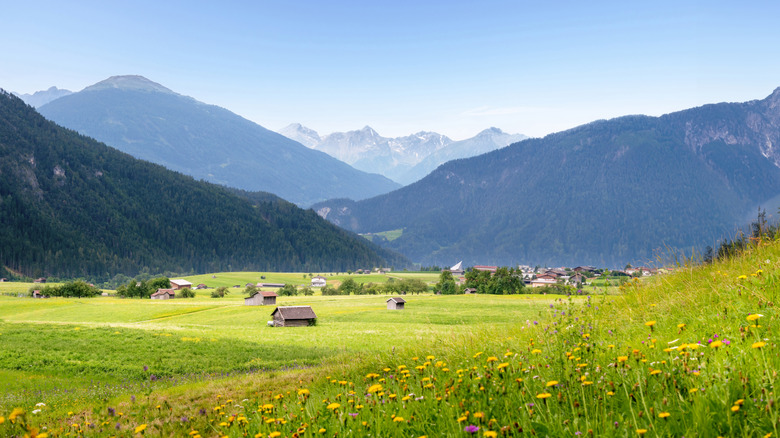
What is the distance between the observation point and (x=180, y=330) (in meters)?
46.1

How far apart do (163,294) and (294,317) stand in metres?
85.2

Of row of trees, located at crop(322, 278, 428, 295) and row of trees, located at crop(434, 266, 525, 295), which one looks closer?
row of trees, located at crop(434, 266, 525, 295)

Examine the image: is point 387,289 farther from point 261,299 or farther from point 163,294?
point 163,294

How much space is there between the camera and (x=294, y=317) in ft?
181

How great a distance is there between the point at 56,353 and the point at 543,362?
3291cm

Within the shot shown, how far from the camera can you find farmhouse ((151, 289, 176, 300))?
4904 inches

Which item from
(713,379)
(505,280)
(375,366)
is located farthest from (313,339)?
(505,280)

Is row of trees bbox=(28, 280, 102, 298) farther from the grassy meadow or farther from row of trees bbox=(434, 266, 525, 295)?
the grassy meadow

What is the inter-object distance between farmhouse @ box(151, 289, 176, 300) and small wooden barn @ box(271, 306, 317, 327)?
8104 centimetres

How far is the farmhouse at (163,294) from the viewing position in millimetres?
124562

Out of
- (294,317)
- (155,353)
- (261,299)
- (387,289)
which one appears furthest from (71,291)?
(155,353)

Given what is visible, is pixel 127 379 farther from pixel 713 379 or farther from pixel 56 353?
pixel 713 379

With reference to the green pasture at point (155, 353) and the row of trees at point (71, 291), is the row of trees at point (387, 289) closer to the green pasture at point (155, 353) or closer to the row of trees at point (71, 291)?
the row of trees at point (71, 291)

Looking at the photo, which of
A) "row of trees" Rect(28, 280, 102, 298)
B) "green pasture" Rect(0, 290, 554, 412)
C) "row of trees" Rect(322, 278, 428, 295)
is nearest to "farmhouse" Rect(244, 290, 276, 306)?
"green pasture" Rect(0, 290, 554, 412)
